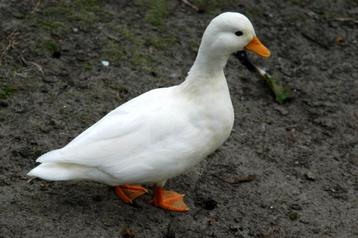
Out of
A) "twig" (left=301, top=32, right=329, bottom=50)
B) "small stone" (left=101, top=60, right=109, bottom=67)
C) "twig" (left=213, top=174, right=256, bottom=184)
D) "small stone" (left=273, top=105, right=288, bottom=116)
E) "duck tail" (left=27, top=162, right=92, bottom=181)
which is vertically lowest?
"twig" (left=213, top=174, right=256, bottom=184)

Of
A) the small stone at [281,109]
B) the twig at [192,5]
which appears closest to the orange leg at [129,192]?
the small stone at [281,109]

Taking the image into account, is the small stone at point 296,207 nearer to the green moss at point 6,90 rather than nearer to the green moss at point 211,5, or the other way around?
the green moss at point 6,90

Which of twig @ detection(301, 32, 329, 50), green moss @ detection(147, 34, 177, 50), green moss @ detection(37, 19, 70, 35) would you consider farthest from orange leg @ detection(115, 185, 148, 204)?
twig @ detection(301, 32, 329, 50)

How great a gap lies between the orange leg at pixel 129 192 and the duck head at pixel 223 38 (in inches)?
35.9

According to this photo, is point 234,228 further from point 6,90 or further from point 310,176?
point 6,90

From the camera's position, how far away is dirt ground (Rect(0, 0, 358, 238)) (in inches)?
174

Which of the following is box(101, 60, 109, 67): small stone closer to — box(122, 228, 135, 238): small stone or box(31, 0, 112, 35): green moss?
box(31, 0, 112, 35): green moss

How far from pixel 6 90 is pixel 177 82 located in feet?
4.55

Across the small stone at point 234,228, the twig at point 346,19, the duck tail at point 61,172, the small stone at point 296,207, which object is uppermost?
the duck tail at point 61,172

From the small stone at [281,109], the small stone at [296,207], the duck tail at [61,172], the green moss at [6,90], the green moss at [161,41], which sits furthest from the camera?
the green moss at [161,41]

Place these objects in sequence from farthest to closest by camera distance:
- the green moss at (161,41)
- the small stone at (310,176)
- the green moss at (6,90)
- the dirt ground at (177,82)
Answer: the green moss at (161,41) → the green moss at (6,90) → the small stone at (310,176) → the dirt ground at (177,82)

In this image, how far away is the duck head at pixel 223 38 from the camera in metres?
4.20

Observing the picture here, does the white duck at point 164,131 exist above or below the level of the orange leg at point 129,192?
above

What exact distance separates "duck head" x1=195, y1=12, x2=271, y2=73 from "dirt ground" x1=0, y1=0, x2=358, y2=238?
959 mm
